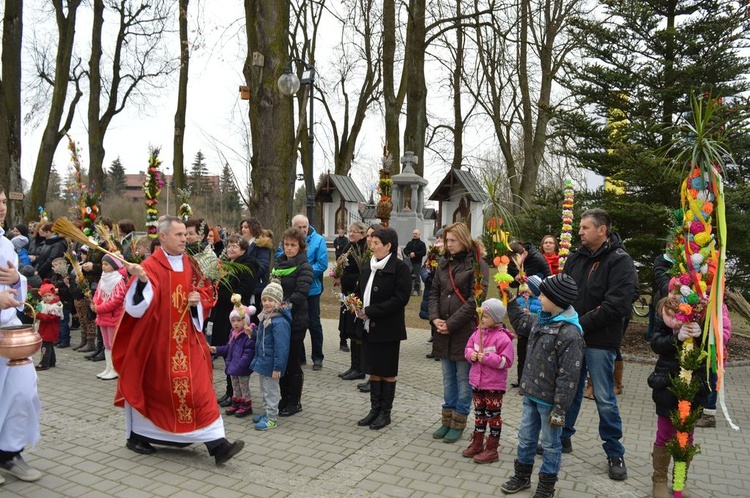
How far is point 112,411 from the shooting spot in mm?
6375

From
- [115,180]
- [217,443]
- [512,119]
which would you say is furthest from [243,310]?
[115,180]

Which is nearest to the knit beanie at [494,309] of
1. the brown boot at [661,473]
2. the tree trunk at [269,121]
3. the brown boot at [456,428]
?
the brown boot at [456,428]

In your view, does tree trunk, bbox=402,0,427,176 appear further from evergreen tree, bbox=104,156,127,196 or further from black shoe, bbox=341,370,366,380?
evergreen tree, bbox=104,156,127,196

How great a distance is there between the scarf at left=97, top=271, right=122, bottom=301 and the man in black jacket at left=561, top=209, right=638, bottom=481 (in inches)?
221

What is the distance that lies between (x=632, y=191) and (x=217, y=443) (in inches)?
358

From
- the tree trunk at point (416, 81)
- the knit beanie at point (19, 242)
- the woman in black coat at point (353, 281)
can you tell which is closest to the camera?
the woman in black coat at point (353, 281)

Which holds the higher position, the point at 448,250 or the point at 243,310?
the point at 448,250

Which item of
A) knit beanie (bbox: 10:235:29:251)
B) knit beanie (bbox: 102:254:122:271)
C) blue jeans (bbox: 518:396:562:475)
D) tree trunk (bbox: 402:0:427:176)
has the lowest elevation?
blue jeans (bbox: 518:396:562:475)

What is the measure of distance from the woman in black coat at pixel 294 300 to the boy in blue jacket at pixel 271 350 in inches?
8.8

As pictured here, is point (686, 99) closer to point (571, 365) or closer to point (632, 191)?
point (632, 191)

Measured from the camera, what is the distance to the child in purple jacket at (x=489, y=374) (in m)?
5.07

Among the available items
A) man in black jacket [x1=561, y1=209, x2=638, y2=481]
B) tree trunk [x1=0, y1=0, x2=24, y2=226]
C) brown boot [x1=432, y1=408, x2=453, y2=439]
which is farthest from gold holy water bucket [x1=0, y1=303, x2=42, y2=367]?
tree trunk [x1=0, y1=0, x2=24, y2=226]

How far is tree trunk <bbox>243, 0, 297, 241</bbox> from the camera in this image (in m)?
9.78

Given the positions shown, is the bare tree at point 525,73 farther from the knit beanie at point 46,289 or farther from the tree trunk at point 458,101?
the knit beanie at point 46,289
